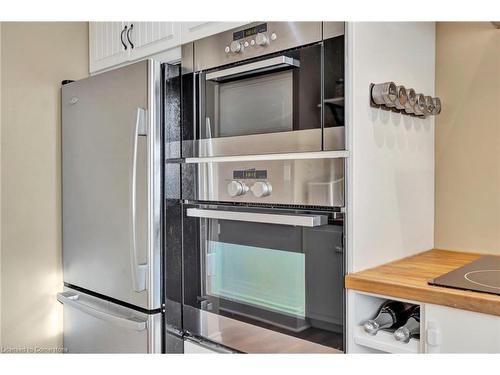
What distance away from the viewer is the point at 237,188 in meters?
1.44

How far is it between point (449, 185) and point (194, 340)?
3.56 feet

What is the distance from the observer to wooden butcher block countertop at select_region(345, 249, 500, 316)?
3.38ft

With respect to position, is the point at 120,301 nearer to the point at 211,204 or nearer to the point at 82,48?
the point at 211,204

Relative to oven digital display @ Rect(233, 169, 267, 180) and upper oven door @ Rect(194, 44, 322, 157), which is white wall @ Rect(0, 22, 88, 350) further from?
oven digital display @ Rect(233, 169, 267, 180)

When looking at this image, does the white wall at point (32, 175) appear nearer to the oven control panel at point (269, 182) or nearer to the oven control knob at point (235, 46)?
the oven control panel at point (269, 182)

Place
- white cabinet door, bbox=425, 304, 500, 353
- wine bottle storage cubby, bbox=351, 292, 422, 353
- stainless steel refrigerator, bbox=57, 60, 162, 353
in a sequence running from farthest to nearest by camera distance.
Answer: stainless steel refrigerator, bbox=57, 60, 162, 353 < wine bottle storage cubby, bbox=351, 292, 422, 353 < white cabinet door, bbox=425, 304, 500, 353

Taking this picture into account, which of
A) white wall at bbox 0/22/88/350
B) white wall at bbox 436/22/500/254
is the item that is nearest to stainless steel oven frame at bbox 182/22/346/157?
white wall at bbox 436/22/500/254

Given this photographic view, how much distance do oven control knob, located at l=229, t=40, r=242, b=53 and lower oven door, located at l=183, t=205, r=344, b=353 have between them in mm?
509

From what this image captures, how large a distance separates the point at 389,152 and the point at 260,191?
16.5 inches

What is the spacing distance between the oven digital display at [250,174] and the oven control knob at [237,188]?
2 cm

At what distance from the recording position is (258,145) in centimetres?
141

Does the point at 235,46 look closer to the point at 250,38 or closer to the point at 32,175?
the point at 250,38

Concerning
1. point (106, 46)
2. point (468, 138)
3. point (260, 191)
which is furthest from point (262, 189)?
point (106, 46)
